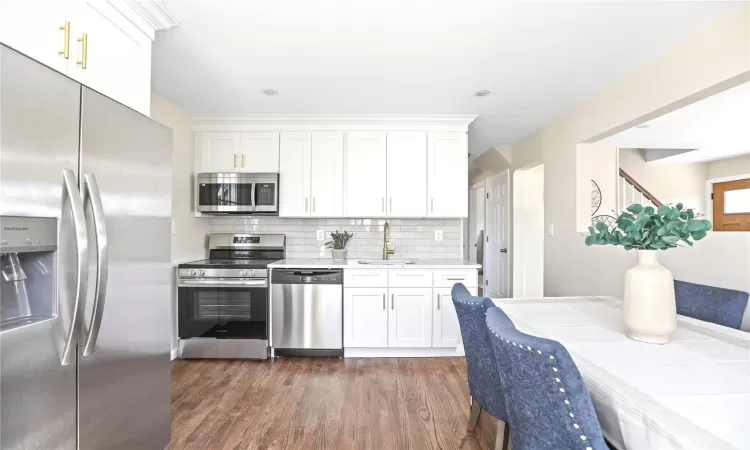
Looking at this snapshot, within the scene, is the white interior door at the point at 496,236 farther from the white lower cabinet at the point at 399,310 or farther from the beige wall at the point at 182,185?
the beige wall at the point at 182,185

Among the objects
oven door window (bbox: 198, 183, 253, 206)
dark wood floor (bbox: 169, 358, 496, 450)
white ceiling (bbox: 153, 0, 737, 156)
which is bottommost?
dark wood floor (bbox: 169, 358, 496, 450)

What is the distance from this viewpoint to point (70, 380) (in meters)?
1.22

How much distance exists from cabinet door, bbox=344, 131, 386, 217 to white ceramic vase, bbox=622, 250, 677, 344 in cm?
251

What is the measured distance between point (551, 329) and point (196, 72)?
277 cm

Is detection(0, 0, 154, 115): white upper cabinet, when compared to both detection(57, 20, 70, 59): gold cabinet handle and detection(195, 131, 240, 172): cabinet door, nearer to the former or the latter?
detection(57, 20, 70, 59): gold cabinet handle

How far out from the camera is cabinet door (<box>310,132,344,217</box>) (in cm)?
370

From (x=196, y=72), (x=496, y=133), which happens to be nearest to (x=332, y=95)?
(x=196, y=72)

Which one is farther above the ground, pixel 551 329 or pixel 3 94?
pixel 3 94

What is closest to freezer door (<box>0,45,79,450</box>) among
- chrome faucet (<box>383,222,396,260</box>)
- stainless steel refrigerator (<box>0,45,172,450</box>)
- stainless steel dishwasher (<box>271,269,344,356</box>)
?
stainless steel refrigerator (<box>0,45,172,450</box>)

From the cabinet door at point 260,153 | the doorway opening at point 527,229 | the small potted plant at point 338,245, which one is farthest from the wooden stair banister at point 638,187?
the cabinet door at point 260,153

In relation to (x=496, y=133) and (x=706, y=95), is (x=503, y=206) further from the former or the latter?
(x=706, y=95)

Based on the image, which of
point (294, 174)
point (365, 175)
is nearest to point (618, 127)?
point (365, 175)

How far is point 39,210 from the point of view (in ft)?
3.60

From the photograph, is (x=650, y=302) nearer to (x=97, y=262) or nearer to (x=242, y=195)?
(x=97, y=262)
